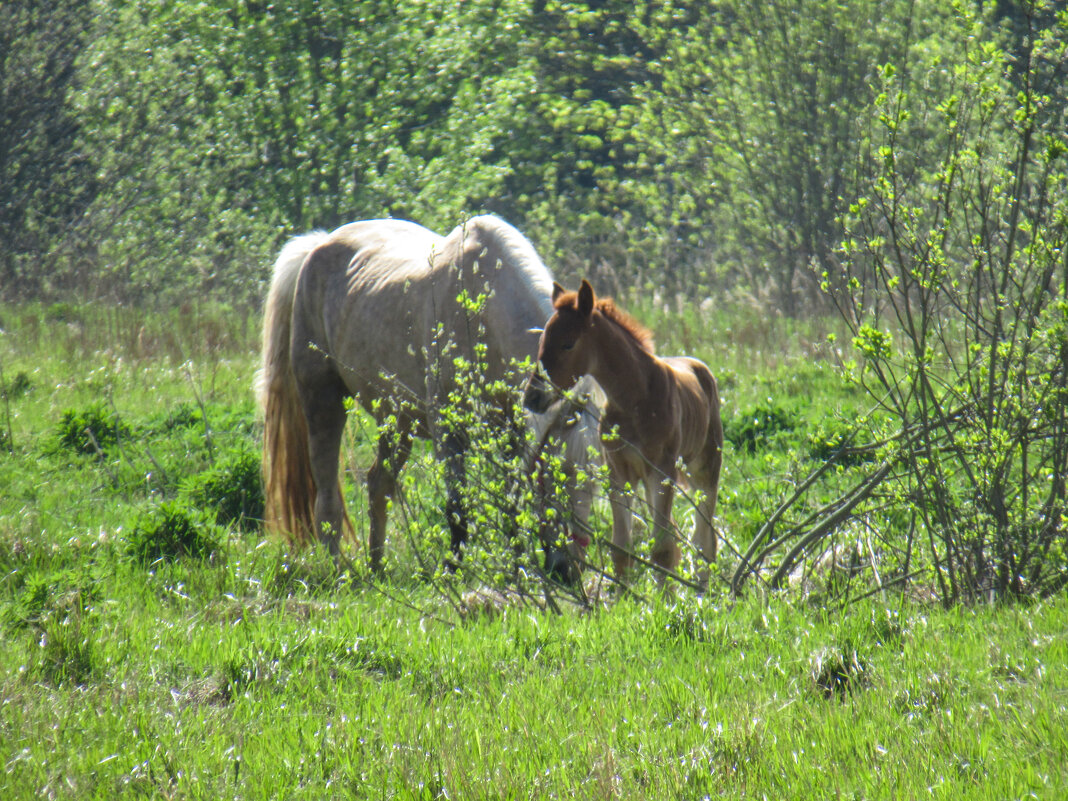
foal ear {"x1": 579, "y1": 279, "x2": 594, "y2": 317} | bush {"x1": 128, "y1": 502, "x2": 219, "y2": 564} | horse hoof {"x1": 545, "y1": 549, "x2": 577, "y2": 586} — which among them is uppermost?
foal ear {"x1": 579, "y1": 279, "x2": 594, "y2": 317}

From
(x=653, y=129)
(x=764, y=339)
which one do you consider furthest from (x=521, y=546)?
(x=653, y=129)

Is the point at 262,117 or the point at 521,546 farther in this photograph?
the point at 262,117

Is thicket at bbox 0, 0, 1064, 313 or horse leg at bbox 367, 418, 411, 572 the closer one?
horse leg at bbox 367, 418, 411, 572

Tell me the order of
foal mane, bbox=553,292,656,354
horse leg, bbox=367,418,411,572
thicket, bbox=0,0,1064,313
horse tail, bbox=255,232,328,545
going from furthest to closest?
thicket, bbox=0,0,1064,313 < horse tail, bbox=255,232,328,545 < horse leg, bbox=367,418,411,572 < foal mane, bbox=553,292,656,354

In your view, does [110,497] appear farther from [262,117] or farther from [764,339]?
[262,117]

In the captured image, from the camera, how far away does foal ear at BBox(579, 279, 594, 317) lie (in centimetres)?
479

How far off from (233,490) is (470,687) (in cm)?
386

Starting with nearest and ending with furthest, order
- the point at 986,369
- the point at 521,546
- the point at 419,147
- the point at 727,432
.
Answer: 1. the point at 986,369
2. the point at 521,546
3. the point at 727,432
4. the point at 419,147

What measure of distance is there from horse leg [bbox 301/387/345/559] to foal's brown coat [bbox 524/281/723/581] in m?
1.90

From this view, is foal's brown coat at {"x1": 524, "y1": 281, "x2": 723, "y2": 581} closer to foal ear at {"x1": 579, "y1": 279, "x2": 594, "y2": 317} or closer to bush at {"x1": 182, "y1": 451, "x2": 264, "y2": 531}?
foal ear at {"x1": 579, "y1": 279, "x2": 594, "y2": 317}

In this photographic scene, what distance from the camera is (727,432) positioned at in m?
7.91

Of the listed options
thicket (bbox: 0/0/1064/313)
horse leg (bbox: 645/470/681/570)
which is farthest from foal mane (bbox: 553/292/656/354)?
thicket (bbox: 0/0/1064/313)

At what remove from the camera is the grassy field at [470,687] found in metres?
2.57

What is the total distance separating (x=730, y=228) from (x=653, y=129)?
2.35 metres
